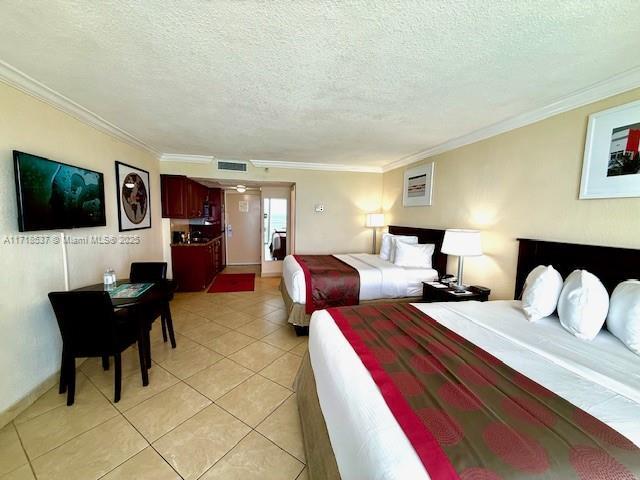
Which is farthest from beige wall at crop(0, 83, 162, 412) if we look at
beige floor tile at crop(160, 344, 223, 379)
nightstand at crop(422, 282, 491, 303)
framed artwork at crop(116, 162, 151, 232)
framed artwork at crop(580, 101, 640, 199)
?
framed artwork at crop(580, 101, 640, 199)

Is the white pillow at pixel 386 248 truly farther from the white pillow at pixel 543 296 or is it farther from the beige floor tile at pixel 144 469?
the beige floor tile at pixel 144 469

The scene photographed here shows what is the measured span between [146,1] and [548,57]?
2.25 meters

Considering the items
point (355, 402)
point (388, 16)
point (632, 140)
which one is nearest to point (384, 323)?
point (355, 402)

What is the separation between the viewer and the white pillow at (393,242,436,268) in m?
3.41

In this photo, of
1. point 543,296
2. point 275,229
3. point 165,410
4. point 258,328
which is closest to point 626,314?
point 543,296

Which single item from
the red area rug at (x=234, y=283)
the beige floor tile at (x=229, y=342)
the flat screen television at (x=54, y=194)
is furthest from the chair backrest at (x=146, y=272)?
the red area rug at (x=234, y=283)

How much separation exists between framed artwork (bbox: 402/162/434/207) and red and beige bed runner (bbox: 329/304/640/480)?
2804mm

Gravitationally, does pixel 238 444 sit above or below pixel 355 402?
below

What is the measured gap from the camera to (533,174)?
91.5 inches

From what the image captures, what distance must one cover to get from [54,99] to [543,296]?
162 inches

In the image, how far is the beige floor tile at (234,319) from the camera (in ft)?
10.7

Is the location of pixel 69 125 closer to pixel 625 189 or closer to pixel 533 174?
pixel 533 174

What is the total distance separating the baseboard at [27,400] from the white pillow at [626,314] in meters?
3.91

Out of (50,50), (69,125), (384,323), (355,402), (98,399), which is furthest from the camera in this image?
(69,125)
